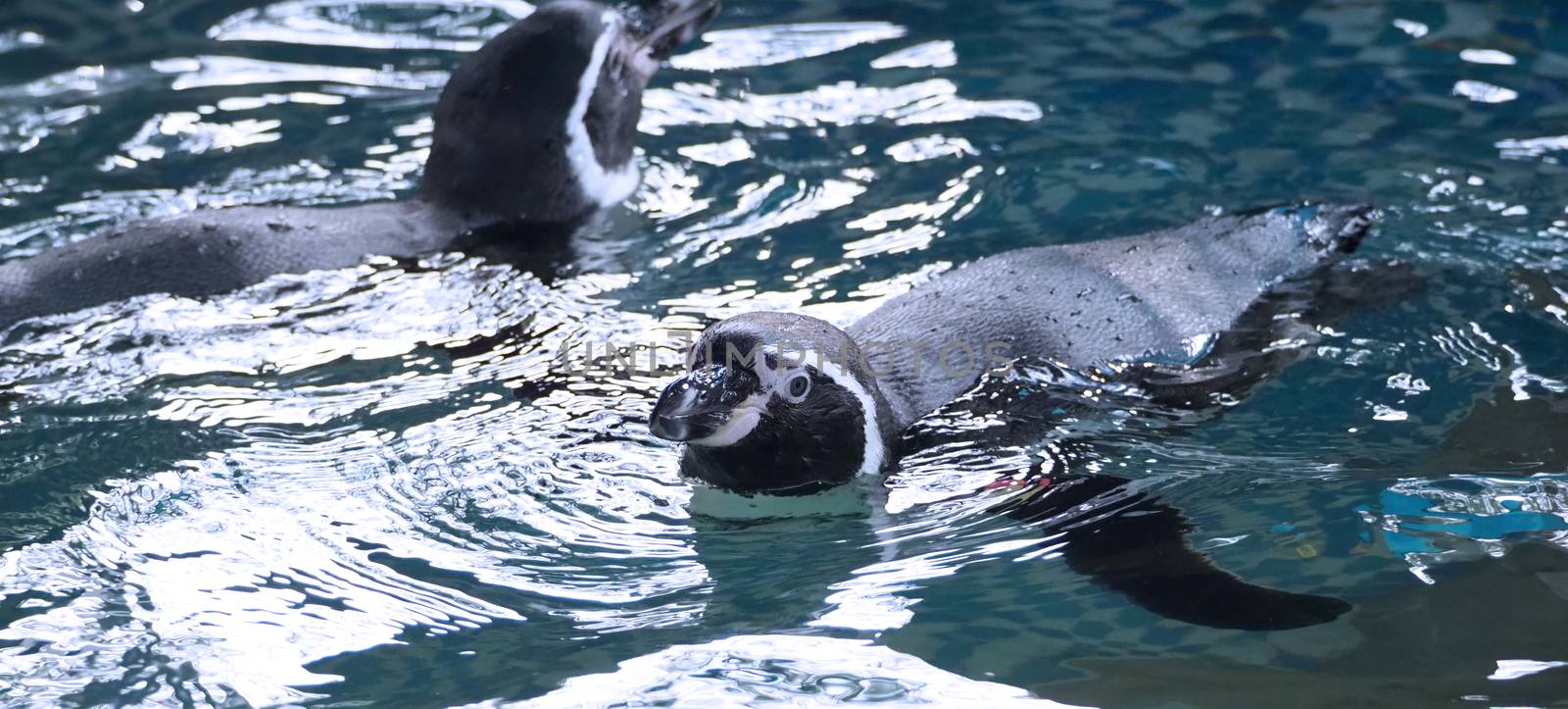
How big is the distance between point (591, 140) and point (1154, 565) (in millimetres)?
2834

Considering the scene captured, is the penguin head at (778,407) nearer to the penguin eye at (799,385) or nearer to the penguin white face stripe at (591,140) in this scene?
the penguin eye at (799,385)

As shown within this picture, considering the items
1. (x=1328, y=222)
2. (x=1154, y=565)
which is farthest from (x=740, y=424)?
(x=1328, y=222)

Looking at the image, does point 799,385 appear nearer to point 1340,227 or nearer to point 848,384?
point 848,384

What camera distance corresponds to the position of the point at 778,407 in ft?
10.0

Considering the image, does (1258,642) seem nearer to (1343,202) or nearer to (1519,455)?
(1519,455)

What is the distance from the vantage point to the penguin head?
2943 millimetres

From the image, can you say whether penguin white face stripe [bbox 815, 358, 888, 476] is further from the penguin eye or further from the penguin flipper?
the penguin flipper

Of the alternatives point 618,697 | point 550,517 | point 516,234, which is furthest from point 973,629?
point 516,234

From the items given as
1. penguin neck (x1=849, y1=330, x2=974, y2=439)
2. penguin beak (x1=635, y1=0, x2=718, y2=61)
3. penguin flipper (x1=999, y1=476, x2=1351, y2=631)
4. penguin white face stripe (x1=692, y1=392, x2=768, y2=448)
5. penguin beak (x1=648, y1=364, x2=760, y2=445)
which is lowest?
penguin flipper (x1=999, y1=476, x2=1351, y2=631)

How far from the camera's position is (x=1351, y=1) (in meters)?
6.62

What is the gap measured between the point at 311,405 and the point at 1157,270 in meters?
2.01

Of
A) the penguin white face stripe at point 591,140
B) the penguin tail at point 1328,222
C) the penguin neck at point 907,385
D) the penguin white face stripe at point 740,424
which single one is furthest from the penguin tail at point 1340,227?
the penguin white face stripe at point 591,140

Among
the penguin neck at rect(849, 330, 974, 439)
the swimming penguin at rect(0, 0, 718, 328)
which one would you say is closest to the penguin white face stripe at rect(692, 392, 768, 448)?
the penguin neck at rect(849, 330, 974, 439)

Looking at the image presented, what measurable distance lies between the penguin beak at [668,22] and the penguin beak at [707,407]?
2723mm
